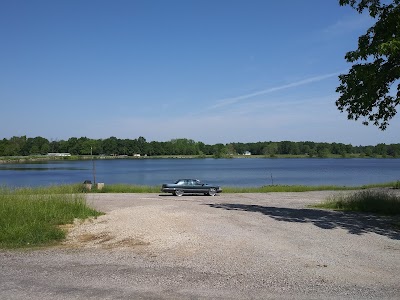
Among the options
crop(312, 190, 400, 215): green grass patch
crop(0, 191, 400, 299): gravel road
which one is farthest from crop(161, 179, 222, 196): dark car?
crop(0, 191, 400, 299): gravel road

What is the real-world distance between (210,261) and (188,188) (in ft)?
69.1

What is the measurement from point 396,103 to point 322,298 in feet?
37.0

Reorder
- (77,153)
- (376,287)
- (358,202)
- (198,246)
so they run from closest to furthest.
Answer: (376,287) < (198,246) < (358,202) < (77,153)

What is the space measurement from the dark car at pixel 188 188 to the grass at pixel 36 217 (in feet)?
45.4

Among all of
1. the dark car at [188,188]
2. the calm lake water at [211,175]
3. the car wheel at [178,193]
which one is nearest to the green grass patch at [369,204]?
the dark car at [188,188]

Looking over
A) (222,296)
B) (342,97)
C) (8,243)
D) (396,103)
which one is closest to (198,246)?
(222,296)

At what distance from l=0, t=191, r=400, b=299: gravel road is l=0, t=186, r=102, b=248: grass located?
2.14 feet

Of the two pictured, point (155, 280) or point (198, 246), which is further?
point (198, 246)

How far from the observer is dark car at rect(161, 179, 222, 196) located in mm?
29141

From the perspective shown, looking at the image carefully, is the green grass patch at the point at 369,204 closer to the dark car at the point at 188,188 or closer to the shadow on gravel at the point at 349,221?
the shadow on gravel at the point at 349,221

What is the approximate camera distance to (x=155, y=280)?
715 centimetres

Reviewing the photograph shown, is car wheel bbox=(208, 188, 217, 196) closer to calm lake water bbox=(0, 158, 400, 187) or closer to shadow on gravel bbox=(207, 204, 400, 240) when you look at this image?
calm lake water bbox=(0, 158, 400, 187)

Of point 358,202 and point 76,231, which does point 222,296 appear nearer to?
point 76,231

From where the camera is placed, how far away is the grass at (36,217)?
10.6 metres
